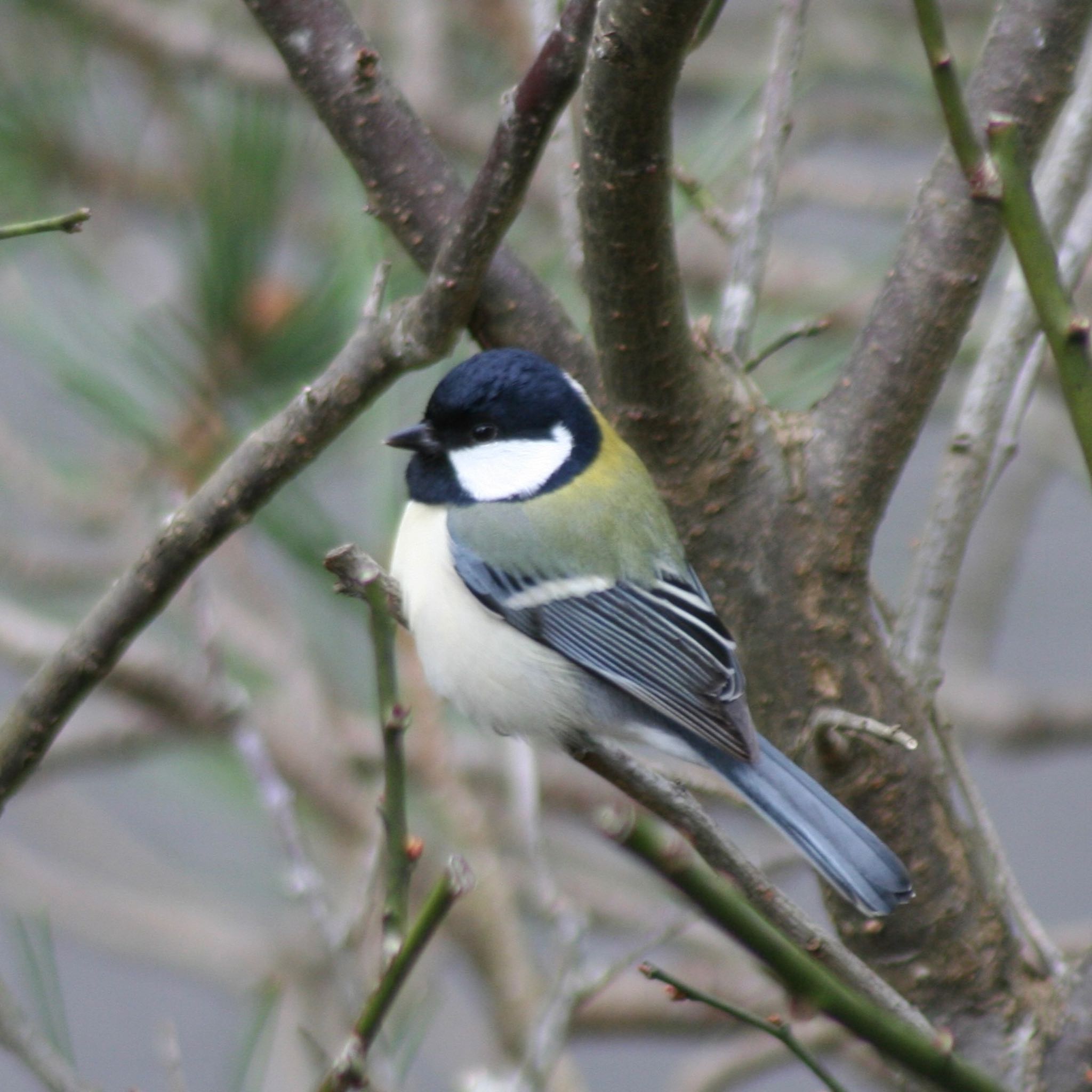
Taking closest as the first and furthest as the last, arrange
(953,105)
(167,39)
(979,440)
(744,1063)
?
(953,105)
(979,440)
(744,1063)
(167,39)

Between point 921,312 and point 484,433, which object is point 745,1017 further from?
point 484,433

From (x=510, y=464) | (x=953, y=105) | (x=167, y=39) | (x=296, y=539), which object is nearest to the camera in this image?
(x=953, y=105)

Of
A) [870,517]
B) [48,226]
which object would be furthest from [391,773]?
[870,517]

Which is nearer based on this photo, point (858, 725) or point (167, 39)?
point (858, 725)

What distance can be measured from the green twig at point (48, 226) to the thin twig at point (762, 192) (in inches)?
19.5

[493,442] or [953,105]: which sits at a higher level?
[953,105]

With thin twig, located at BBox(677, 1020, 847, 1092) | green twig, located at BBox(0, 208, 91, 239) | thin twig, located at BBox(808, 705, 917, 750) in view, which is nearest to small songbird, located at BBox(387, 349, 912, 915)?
thin twig, located at BBox(808, 705, 917, 750)

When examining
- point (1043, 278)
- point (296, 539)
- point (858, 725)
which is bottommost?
point (296, 539)

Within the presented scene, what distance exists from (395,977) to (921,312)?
1.98ft

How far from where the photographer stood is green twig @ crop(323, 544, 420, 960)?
675mm

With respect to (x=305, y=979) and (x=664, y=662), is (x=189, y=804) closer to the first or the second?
(x=305, y=979)

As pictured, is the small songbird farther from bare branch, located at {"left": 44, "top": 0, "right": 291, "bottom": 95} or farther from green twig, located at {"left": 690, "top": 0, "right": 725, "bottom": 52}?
bare branch, located at {"left": 44, "top": 0, "right": 291, "bottom": 95}

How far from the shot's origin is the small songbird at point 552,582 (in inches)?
45.6

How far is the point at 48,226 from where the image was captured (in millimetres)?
728
